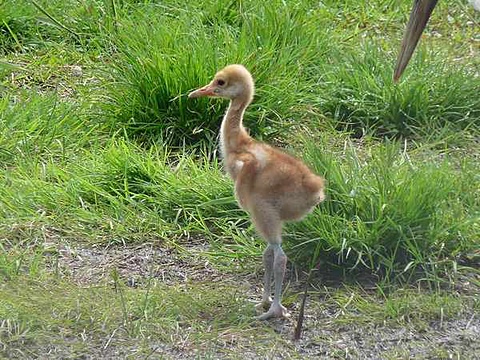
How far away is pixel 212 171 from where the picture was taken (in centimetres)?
492

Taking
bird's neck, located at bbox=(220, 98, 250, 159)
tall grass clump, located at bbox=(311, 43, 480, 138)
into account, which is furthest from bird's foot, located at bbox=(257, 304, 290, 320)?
tall grass clump, located at bbox=(311, 43, 480, 138)

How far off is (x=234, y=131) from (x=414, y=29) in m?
1.38

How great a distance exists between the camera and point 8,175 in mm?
4871

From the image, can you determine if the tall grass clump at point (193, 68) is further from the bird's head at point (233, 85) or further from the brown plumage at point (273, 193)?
the brown plumage at point (273, 193)

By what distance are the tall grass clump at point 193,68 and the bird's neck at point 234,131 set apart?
933 millimetres

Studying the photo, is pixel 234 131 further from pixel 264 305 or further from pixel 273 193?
pixel 264 305

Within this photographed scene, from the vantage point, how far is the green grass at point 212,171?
13.0 ft

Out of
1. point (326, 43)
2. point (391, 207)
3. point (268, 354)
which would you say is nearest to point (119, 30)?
point (326, 43)

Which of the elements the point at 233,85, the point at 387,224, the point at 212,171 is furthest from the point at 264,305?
the point at 212,171

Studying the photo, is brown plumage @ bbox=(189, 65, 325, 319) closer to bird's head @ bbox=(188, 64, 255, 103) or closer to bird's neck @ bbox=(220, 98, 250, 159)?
bird's neck @ bbox=(220, 98, 250, 159)

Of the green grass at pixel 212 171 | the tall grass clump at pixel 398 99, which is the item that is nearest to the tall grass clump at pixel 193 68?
the green grass at pixel 212 171

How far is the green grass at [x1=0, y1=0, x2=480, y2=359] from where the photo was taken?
3.97 metres

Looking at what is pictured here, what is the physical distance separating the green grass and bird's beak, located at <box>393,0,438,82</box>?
181mm

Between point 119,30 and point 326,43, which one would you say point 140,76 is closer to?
point 119,30
